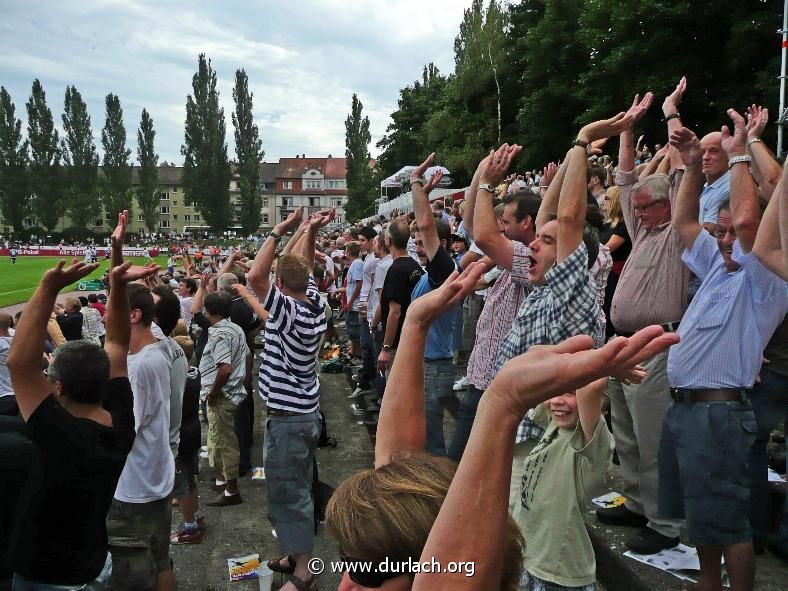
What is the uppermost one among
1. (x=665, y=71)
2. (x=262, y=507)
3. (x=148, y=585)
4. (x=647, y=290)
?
(x=665, y=71)

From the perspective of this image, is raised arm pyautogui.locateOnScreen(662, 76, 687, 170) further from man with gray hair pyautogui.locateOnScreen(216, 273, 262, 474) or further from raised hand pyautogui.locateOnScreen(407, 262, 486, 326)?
man with gray hair pyautogui.locateOnScreen(216, 273, 262, 474)

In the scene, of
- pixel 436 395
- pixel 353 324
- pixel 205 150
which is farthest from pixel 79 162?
pixel 436 395

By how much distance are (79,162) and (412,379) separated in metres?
88.4

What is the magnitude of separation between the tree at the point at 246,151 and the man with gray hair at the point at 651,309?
81758mm

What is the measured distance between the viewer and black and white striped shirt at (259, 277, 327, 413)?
15.0 ft

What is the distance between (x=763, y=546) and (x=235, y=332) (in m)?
4.61

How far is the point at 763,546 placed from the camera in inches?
156

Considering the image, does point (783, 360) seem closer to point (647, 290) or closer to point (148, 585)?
point (647, 290)

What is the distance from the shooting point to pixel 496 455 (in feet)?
3.86

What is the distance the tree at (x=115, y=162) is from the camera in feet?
266

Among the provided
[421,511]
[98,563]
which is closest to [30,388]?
[98,563]

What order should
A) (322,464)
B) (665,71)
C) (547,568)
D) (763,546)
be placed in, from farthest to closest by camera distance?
1. (665,71)
2. (322,464)
3. (763,546)
4. (547,568)

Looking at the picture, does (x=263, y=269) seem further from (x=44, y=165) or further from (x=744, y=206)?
(x=44, y=165)

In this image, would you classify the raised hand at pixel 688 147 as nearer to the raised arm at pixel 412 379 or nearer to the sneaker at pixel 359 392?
the raised arm at pixel 412 379
